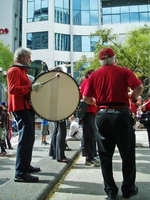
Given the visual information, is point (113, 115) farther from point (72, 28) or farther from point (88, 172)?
point (72, 28)

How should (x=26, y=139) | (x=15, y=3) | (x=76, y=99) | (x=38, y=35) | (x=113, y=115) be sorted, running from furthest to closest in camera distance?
(x=15, y=3)
(x=38, y=35)
(x=76, y=99)
(x=26, y=139)
(x=113, y=115)

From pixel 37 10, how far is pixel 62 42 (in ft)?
19.3

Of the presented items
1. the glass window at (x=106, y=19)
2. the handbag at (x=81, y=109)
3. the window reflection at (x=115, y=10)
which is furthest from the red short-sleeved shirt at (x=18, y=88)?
the window reflection at (x=115, y=10)

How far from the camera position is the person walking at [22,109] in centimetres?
377

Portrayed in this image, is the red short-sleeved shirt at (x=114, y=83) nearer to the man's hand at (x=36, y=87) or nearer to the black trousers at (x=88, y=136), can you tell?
the man's hand at (x=36, y=87)

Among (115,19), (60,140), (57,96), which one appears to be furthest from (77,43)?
(57,96)

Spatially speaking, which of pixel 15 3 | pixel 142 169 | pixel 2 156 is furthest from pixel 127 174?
pixel 15 3

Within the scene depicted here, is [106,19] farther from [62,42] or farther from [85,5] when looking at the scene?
[62,42]

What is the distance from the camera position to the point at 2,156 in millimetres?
7520

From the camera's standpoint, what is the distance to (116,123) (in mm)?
3246

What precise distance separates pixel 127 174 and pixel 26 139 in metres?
1.51

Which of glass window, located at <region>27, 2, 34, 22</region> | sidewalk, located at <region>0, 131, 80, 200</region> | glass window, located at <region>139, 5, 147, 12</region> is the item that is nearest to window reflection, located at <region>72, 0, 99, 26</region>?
glass window, located at <region>27, 2, 34, 22</region>

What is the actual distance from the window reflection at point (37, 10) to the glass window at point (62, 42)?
3.28 meters

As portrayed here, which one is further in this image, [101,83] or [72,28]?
[72,28]
